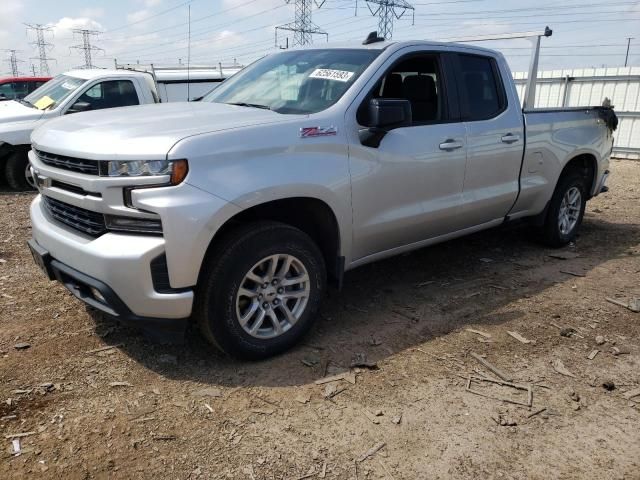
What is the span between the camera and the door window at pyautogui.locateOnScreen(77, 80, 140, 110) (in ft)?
29.1

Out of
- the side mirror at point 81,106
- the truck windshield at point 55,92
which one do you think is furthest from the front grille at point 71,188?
the truck windshield at point 55,92

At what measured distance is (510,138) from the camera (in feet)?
15.5

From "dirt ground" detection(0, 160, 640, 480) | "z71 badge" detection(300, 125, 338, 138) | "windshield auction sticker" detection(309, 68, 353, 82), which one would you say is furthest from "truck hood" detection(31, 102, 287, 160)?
"dirt ground" detection(0, 160, 640, 480)

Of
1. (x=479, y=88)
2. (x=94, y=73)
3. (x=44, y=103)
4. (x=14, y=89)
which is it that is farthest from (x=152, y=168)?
(x=14, y=89)

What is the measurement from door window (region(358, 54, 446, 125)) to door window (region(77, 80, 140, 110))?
19.7 ft

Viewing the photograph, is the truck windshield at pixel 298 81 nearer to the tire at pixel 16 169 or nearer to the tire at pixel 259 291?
the tire at pixel 259 291

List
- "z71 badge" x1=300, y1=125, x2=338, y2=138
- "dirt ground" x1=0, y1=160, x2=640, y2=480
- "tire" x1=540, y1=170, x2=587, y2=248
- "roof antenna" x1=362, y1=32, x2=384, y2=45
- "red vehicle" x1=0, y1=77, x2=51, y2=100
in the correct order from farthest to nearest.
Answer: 1. "red vehicle" x1=0, y1=77, x2=51, y2=100
2. "tire" x1=540, y1=170, x2=587, y2=248
3. "roof antenna" x1=362, y1=32, x2=384, y2=45
4. "z71 badge" x1=300, y1=125, x2=338, y2=138
5. "dirt ground" x1=0, y1=160, x2=640, y2=480

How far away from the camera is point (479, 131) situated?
443 centimetres

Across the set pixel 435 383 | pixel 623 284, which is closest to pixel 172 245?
pixel 435 383

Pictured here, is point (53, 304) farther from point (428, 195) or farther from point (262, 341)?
point (428, 195)

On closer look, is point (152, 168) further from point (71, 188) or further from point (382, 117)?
point (382, 117)

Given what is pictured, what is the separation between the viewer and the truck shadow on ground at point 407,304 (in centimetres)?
338

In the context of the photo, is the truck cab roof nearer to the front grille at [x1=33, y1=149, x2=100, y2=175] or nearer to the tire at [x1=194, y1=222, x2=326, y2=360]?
the front grille at [x1=33, y1=149, x2=100, y2=175]

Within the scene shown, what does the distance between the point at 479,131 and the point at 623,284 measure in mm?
1997
